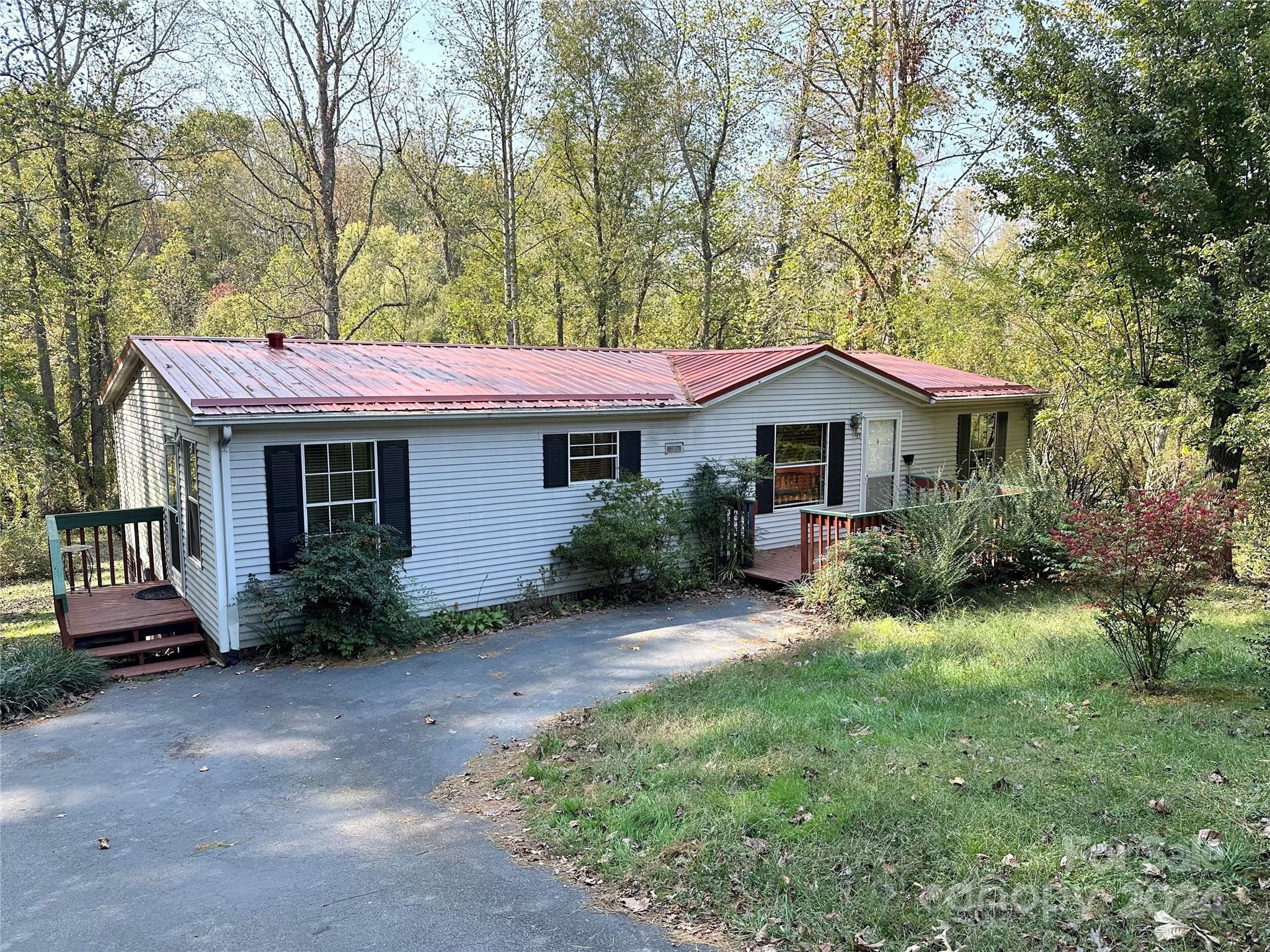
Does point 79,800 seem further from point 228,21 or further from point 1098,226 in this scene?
point 228,21

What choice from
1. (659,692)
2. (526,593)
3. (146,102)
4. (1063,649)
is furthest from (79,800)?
(146,102)

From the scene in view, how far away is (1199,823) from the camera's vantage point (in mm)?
3926

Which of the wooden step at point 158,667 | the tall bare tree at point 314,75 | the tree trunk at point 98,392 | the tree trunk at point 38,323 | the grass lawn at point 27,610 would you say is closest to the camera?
the wooden step at point 158,667

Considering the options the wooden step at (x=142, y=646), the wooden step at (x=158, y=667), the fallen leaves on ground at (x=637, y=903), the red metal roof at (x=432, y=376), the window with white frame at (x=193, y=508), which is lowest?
the wooden step at (x=158, y=667)

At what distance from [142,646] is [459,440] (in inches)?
158

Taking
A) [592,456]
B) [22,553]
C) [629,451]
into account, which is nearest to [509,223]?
[629,451]

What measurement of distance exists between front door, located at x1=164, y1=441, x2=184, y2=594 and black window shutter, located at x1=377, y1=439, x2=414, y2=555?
2513mm

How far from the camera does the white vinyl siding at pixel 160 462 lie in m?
8.52

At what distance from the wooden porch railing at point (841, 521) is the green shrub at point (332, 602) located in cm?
552

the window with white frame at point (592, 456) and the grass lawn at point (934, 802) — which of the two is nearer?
the grass lawn at point (934, 802)

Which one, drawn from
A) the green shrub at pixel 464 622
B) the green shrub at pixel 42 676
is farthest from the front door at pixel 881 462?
the green shrub at pixel 42 676

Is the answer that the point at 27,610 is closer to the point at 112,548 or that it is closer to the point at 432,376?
the point at 112,548

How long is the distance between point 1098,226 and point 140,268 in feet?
70.3

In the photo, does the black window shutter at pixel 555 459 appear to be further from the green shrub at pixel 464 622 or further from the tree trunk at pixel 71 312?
the tree trunk at pixel 71 312
